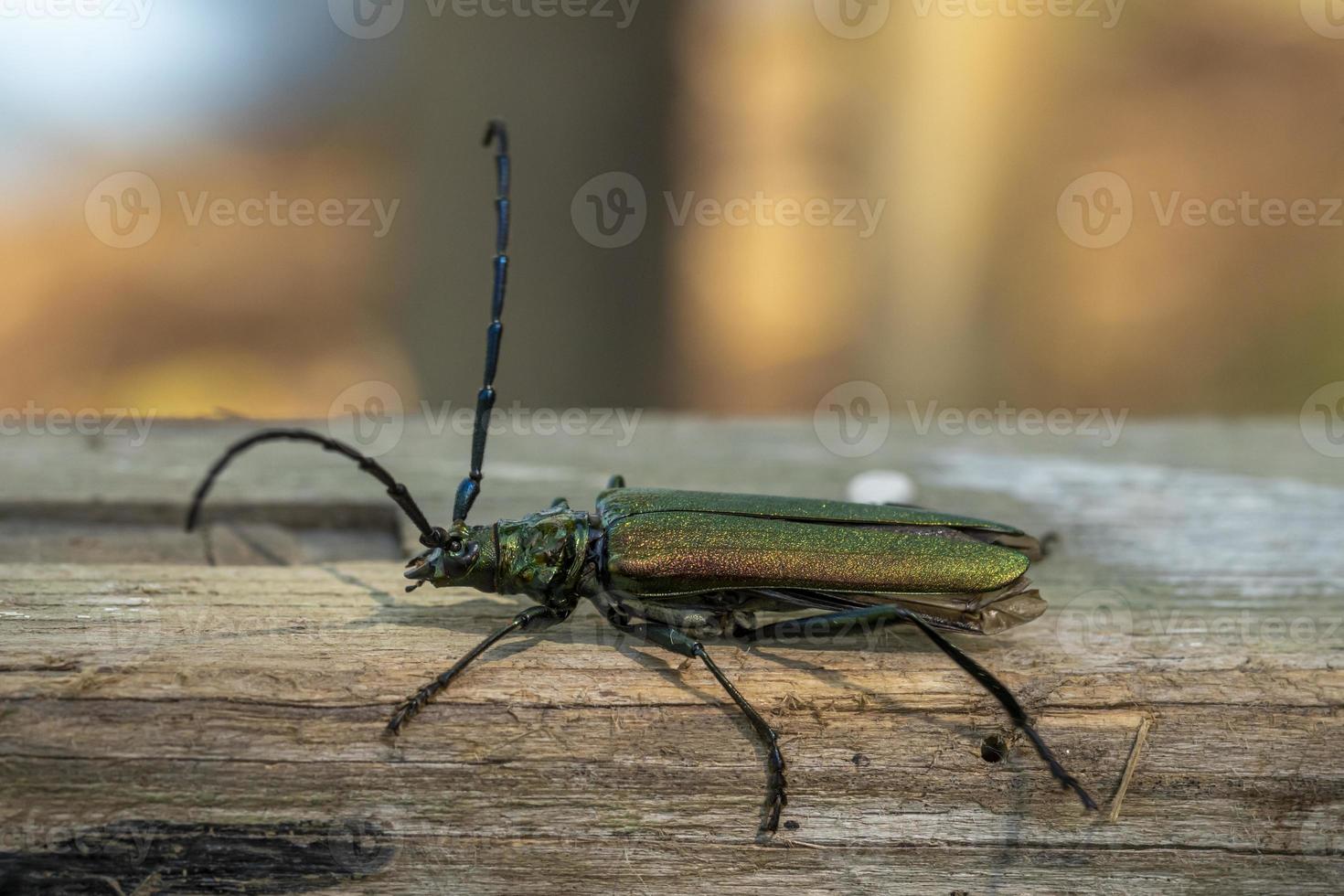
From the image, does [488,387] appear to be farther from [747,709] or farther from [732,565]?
[747,709]

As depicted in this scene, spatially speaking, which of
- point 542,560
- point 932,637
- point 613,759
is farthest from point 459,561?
point 932,637

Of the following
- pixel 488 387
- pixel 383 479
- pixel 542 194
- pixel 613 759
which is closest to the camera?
pixel 613 759

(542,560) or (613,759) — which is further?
(542,560)

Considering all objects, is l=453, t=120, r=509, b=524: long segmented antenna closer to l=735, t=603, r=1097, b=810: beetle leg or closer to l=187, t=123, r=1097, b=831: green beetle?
l=187, t=123, r=1097, b=831: green beetle

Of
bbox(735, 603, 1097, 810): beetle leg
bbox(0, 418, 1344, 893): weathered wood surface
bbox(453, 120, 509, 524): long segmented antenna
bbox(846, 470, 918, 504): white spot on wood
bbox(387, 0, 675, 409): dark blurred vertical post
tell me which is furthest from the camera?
bbox(387, 0, 675, 409): dark blurred vertical post

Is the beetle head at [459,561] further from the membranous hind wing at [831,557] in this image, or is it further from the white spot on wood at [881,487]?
the white spot on wood at [881,487]

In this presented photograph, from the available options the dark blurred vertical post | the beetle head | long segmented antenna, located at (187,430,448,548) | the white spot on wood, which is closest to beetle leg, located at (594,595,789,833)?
the beetle head

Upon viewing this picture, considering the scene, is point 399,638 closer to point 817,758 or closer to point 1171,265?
point 817,758
